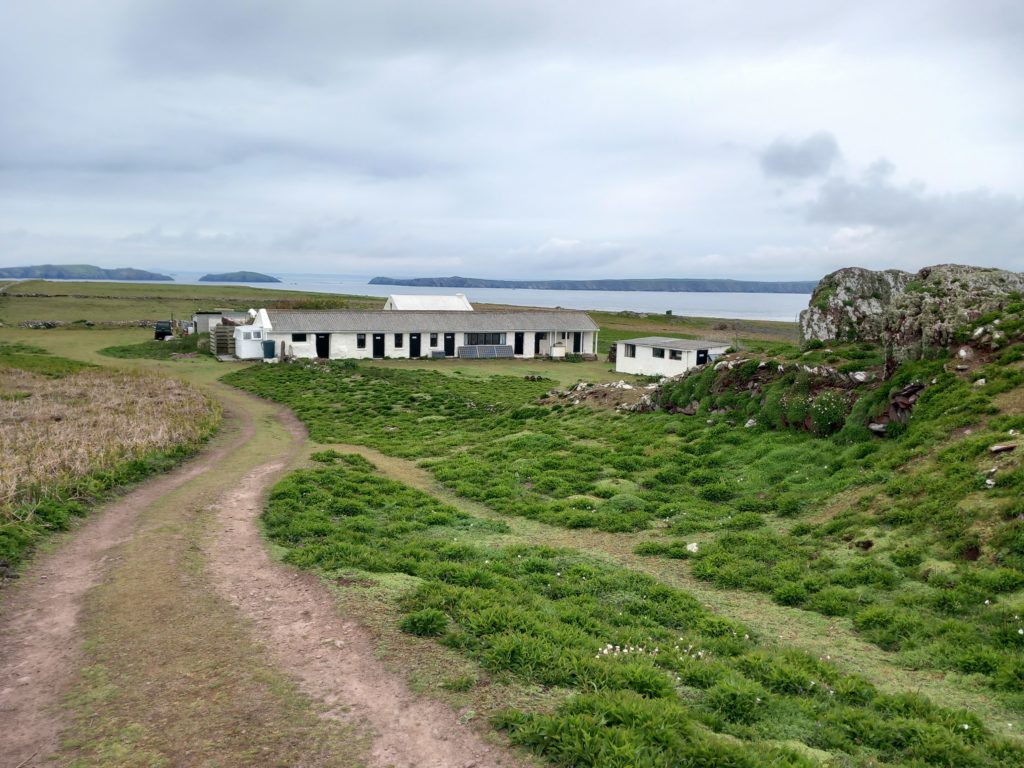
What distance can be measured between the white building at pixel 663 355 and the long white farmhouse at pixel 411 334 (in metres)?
13.2

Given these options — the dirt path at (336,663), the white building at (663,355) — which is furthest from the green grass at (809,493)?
the white building at (663,355)

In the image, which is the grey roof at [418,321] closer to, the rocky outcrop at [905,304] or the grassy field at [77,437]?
the grassy field at [77,437]

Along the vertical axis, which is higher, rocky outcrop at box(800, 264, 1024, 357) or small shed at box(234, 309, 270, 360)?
rocky outcrop at box(800, 264, 1024, 357)

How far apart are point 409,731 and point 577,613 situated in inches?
146

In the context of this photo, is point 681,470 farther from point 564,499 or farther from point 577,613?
point 577,613

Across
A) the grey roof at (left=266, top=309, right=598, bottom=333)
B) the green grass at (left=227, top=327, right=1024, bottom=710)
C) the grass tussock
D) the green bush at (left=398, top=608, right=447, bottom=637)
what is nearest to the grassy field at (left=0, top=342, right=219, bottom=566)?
the grass tussock

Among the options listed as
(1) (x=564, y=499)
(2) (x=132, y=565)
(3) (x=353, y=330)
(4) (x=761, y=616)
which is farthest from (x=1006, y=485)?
(3) (x=353, y=330)

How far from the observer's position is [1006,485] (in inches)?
484

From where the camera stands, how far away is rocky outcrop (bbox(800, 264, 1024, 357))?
62.8 feet

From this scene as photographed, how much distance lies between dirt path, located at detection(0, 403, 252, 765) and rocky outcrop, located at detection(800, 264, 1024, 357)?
20.7 metres

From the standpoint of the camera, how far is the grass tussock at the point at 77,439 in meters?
14.3

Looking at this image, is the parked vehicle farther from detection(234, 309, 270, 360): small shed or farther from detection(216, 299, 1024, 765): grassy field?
detection(216, 299, 1024, 765): grassy field

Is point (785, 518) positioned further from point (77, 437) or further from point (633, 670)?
point (77, 437)

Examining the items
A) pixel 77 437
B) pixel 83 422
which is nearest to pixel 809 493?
pixel 77 437
